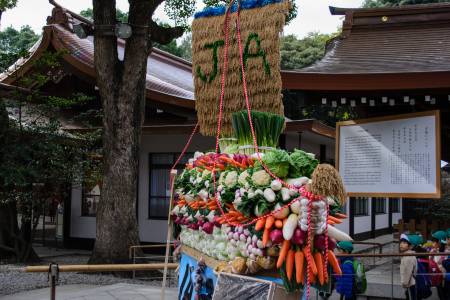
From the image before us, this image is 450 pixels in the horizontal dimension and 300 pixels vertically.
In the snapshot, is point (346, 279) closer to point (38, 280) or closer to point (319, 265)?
point (319, 265)

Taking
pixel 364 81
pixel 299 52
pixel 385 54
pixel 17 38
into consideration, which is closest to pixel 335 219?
pixel 364 81

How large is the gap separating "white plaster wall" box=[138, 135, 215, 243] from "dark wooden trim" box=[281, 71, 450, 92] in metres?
6.66

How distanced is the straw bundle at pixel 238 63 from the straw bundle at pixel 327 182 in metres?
1.57

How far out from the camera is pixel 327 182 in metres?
2.85

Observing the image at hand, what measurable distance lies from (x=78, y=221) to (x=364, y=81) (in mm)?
10861

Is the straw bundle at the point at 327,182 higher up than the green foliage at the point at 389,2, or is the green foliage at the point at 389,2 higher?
the green foliage at the point at 389,2

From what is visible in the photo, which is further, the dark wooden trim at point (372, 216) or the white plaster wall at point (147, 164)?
the dark wooden trim at point (372, 216)

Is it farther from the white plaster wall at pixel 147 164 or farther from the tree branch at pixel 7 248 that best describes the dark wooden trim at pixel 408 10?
the tree branch at pixel 7 248


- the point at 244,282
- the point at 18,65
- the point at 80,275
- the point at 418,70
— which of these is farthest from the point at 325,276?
the point at 18,65

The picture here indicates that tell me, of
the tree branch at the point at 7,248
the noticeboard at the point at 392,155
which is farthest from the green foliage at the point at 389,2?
the tree branch at the point at 7,248

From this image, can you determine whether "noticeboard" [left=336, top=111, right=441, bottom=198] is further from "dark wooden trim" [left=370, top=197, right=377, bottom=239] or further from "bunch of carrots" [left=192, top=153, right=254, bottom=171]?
"dark wooden trim" [left=370, top=197, right=377, bottom=239]

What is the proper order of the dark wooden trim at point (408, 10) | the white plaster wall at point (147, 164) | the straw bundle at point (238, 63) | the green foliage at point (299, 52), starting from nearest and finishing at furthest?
the straw bundle at point (238, 63) → the dark wooden trim at point (408, 10) → the white plaster wall at point (147, 164) → the green foliage at point (299, 52)

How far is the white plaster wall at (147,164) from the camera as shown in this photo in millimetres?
15305

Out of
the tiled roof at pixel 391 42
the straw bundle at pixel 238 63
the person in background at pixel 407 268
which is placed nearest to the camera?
the straw bundle at pixel 238 63
